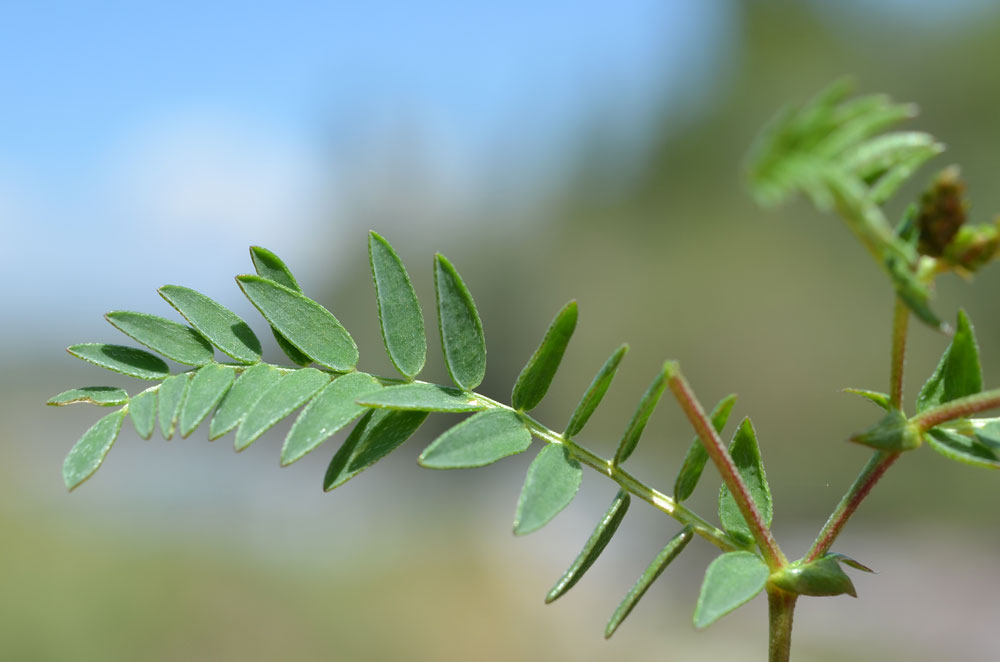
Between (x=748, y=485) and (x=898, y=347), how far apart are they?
0.64ft

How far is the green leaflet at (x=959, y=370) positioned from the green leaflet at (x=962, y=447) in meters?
0.04

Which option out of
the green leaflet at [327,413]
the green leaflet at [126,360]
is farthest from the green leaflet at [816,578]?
the green leaflet at [126,360]

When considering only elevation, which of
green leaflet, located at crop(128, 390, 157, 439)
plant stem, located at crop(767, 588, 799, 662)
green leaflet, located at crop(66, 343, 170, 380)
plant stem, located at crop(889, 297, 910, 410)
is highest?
plant stem, located at crop(889, 297, 910, 410)

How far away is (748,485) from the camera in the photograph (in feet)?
2.40

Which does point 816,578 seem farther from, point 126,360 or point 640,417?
Result: point 126,360

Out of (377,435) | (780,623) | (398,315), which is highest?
(398,315)

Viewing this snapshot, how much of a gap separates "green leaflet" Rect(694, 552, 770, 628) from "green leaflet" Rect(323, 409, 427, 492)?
269 mm

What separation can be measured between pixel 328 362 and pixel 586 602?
13.4 meters

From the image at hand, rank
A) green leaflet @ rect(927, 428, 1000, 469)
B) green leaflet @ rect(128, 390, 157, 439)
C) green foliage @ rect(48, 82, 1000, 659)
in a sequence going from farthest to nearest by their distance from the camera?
green leaflet @ rect(128, 390, 157, 439), green leaflet @ rect(927, 428, 1000, 469), green foliage @ rect(48, 82, 1000, 659)

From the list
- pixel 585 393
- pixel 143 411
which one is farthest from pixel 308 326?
pixel 585 393

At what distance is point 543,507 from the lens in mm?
646

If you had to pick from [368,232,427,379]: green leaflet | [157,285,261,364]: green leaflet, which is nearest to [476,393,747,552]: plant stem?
[368,232,427,379]: green leaflet

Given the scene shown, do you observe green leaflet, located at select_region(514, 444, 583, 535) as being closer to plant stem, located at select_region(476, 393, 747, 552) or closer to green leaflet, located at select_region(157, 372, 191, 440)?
plant stem, located at select_region(476, 393, 747, 552)

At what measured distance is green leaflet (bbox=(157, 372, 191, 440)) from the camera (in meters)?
0.74
